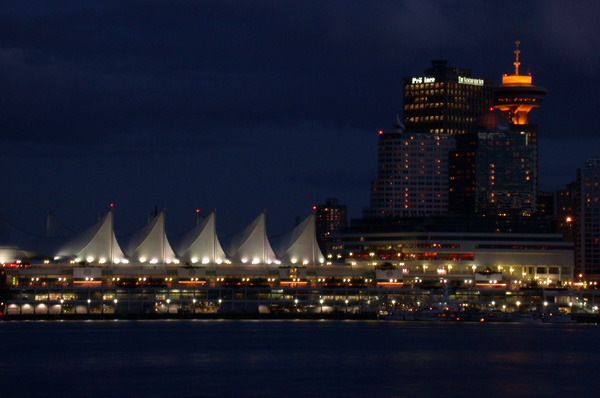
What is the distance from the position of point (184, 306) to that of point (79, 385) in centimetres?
10094

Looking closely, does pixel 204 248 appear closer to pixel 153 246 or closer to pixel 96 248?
Result: pixel 153 246

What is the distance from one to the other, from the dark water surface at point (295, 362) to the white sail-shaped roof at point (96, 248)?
36.4 m

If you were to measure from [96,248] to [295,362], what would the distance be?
310 ft

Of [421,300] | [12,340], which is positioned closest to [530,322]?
[421,300]

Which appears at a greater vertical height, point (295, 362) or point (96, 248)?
point (96, 248)

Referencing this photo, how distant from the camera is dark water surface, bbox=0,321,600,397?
8600 centimetres

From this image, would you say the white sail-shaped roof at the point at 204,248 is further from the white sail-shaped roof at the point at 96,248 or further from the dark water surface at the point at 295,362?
the dark water surface at the point at 295,362

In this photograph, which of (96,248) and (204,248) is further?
(204,248)

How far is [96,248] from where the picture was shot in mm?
194875

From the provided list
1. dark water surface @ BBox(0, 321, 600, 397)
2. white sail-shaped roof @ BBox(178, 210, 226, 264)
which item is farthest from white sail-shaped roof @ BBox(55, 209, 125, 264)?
dark water surface @ BBox(0, 321, 600, 397)

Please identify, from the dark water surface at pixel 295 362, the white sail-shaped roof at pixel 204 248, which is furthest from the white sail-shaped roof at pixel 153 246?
the dark water surface at pixel 295 362

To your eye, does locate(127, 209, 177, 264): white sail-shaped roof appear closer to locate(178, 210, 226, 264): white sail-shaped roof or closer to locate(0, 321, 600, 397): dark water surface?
locate(178, 210, 226, 264): white sail-shaped roof

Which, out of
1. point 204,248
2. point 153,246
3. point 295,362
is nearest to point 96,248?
point 153,246

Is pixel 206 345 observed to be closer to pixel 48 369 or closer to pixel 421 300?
pixel 48 369
